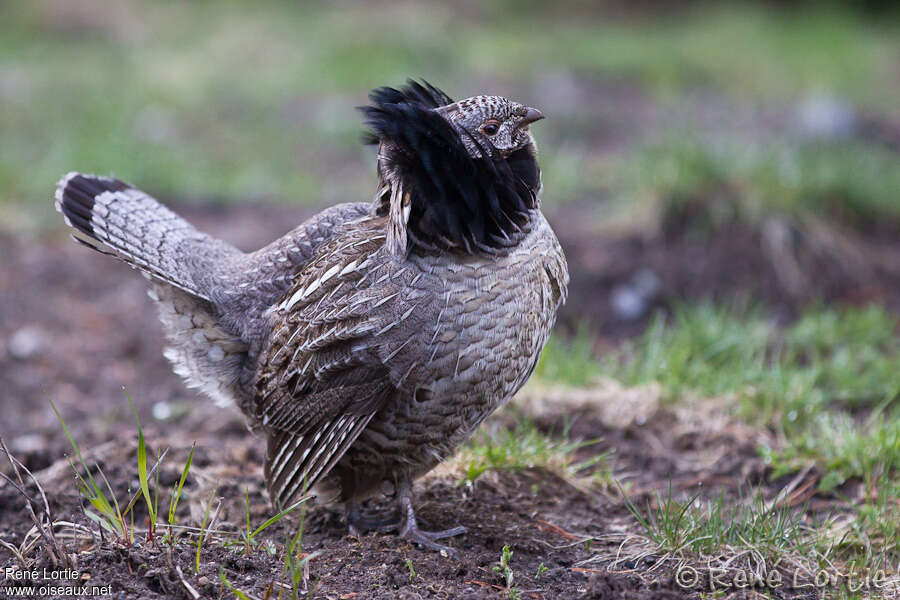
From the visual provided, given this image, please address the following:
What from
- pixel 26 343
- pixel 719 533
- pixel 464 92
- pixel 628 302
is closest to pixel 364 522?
pixel 719 533

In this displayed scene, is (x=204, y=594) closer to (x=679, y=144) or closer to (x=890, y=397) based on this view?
(x=890, y=397)

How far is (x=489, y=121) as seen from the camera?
3.73 meters

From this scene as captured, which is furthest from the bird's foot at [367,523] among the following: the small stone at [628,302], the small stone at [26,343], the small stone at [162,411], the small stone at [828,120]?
the small stone at [828,120]

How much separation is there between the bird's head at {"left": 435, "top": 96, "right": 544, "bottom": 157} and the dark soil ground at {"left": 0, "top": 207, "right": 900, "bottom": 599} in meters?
1.50

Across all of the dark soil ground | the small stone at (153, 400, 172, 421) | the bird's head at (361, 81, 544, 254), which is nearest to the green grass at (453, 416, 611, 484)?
the dark soil ground

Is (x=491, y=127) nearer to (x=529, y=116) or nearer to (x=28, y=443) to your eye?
(x=529, y=116)

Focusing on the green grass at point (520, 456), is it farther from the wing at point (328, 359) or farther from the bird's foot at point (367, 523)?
the wing at point (328, 359)

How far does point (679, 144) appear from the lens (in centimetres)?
758

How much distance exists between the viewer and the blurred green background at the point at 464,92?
A: 792 cm

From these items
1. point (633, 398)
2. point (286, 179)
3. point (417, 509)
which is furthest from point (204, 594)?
point (286, 179)

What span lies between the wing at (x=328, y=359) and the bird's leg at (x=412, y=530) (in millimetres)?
351

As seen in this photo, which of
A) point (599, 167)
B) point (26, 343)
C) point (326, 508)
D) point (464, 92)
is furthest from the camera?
point (464, 92)

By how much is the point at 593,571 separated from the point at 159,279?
7.08 feet

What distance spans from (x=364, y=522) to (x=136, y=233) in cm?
161
